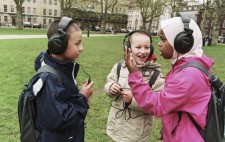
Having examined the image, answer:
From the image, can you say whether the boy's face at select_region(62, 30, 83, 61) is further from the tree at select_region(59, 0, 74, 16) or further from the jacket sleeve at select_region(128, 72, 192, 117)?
the tree at select_region(59, 0, 74, 16)

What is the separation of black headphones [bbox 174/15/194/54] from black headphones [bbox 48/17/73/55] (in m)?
0.89

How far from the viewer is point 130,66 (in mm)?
2146

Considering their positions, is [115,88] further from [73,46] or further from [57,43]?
[57,43]

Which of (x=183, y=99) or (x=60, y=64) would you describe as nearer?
(x=183, y=99)

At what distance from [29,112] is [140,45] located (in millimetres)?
1269

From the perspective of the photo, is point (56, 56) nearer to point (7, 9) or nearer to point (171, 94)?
point (171, 94)

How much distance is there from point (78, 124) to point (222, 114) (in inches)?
46.9

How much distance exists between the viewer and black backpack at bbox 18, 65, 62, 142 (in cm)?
209

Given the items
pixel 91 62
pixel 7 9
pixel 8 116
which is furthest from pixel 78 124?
pixel 7 9

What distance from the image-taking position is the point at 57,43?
6.92 ft

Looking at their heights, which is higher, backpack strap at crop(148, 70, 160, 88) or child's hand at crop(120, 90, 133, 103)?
backpack strap at crop(148, 70, 160, 88)

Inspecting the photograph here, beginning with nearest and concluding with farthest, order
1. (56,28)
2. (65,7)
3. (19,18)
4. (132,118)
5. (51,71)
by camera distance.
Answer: (51,71) < (56,28) < (132,118) < (19,18) < (65,7)

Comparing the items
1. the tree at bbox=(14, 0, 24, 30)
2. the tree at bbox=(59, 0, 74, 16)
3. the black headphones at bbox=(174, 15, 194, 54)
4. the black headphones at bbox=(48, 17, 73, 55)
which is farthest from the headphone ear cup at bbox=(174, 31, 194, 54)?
the tree at bbox=(59, 0, 74, 16)

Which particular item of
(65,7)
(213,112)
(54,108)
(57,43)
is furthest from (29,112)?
(65,7)
